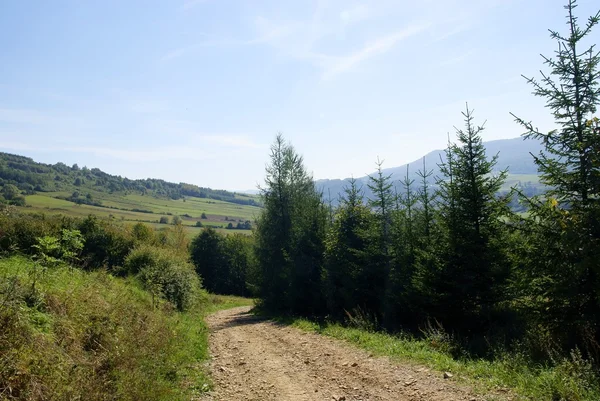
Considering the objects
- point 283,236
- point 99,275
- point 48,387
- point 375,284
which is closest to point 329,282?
point 375,284

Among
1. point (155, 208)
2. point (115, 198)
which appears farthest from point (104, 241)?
point (115, 198)

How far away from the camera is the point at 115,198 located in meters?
141

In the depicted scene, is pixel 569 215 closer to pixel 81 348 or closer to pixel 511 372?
pixel 511 372

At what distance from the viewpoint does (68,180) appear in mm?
146750

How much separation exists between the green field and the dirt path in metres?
89.1

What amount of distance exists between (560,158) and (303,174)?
18724mm

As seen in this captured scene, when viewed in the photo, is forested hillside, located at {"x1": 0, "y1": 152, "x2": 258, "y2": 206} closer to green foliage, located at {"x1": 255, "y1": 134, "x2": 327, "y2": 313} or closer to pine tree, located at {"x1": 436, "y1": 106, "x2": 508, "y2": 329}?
green foliage, located at {"x1": 255, "y1": 134, "x2": 327, "y2": 313}

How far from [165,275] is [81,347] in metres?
13.8

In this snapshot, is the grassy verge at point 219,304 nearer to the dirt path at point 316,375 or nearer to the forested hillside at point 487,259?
the forested hillside at point 487,259

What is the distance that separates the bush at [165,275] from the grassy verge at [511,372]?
1266cm

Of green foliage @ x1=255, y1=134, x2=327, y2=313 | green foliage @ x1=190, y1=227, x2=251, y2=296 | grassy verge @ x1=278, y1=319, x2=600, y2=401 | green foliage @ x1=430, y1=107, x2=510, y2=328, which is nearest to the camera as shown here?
grassy verge @ x1=278, y1=319, x2=600, y2=401

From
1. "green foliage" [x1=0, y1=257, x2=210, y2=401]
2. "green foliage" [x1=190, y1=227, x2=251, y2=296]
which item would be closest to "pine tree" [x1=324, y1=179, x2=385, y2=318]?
"green foliage" [x1=0, y1=257, x2=210, y2=401]

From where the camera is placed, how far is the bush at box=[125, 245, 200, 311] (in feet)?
65.5

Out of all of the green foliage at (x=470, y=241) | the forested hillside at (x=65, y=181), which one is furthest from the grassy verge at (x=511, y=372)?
the forested hillside at (x=65, y=181)
